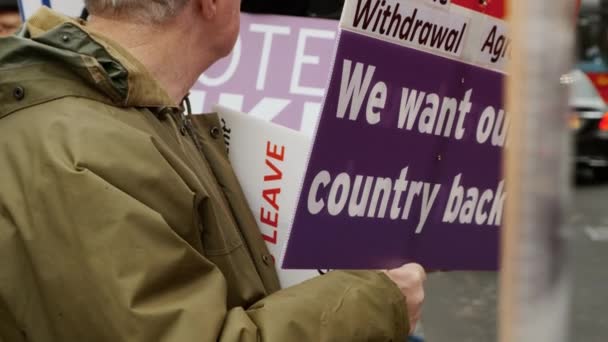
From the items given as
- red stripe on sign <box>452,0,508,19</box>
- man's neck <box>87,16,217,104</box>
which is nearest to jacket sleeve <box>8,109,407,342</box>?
man's neck <box>87,16,217,104</box>

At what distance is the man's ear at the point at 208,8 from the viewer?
2.00 meters

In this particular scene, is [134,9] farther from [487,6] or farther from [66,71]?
[487,6]

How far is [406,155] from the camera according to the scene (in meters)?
2.05

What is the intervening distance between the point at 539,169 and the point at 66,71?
1.04 meters

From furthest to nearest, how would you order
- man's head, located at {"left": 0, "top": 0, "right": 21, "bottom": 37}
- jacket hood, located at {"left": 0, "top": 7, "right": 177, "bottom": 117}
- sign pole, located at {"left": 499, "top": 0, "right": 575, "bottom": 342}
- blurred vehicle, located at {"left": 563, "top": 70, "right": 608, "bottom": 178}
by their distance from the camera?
1. blurred vehicle, located at {"left": 563, "top": 70, "right": 608, "bottom": 178}
2. man's head, located at {"left": 0, "top": 0, "right": 21, "bottom": 37}
3. jacket hood, located at {"left": 0, "top": 7, "right": 177, "bottom": 117}
4. sign pole, located at {"left": 499, "top": 0, "right": 575, "bottom": 342}

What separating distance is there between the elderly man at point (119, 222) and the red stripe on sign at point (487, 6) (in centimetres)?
59

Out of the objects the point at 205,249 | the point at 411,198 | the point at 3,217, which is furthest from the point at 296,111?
the point at 3,217

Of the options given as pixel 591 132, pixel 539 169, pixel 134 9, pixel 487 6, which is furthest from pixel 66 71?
pixel 591 132

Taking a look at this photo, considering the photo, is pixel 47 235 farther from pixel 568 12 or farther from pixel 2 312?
pixel 568 12

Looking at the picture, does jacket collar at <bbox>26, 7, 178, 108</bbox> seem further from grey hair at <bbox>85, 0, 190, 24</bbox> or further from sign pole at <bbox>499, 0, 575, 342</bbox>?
sign pole at <bbox>499, 0, 575, 342</bbox>

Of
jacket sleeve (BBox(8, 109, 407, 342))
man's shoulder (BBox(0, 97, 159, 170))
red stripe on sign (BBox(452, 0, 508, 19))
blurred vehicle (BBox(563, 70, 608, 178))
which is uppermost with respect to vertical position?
red stripe on sign (BBox(452, 0, 508, 19))

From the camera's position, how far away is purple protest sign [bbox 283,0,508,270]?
6.29 ft

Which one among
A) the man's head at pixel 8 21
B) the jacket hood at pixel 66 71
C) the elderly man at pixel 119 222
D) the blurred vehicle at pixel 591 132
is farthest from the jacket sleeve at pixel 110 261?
the blurred vehicle at pixel 591 132

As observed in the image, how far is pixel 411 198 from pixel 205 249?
481 millimetres
